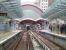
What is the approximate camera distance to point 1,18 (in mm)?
38844

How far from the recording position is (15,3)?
49.8 m

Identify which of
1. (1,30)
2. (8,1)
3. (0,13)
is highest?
(8,1)

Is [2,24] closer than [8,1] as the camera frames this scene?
Yes

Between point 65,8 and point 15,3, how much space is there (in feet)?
46.7

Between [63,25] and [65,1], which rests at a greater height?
[65,1]

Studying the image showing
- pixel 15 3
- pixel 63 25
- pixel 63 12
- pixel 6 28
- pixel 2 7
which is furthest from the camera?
pixel 15 3

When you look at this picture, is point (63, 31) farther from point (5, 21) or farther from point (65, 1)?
point (5, 21)

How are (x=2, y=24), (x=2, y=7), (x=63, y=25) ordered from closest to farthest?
(x=63, y=25) < (x=2, y=24) < (x=2, y=7)

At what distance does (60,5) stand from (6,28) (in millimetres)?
11480

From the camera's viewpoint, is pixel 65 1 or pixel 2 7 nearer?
pixel 65 1

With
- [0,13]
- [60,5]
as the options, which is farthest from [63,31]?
[0,13]

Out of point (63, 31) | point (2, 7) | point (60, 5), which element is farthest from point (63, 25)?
point (2, 7)

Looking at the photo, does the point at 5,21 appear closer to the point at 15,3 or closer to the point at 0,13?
the point at 0,13

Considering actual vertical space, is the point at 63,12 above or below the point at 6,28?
above
